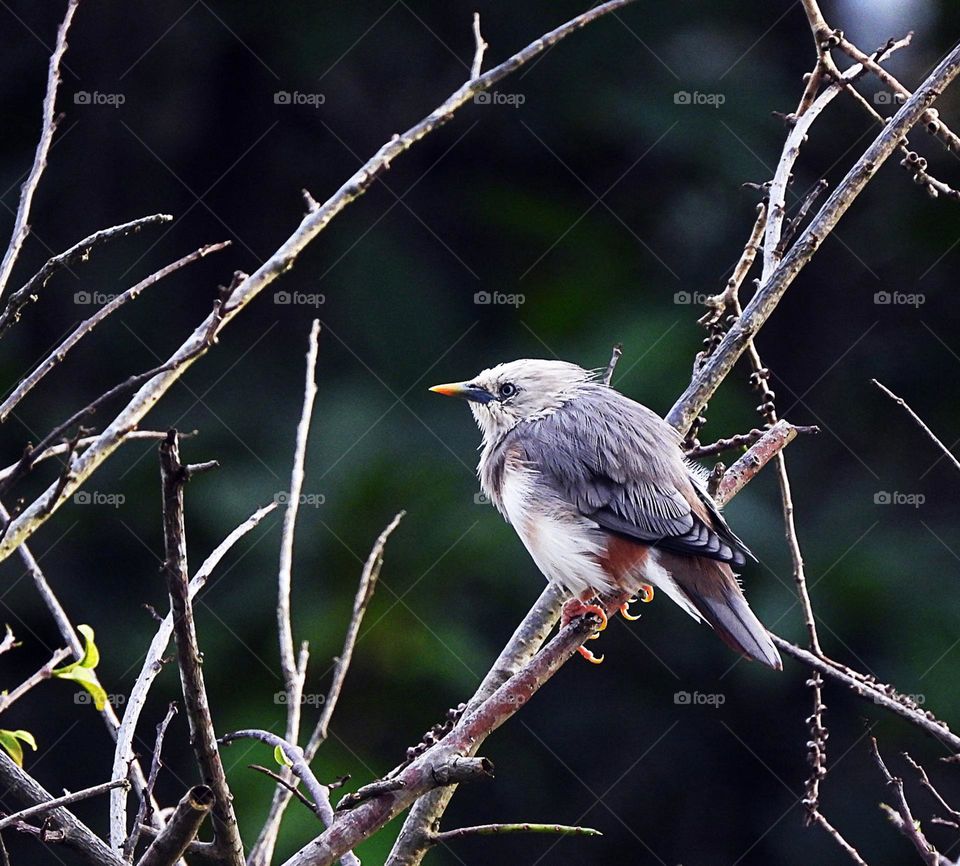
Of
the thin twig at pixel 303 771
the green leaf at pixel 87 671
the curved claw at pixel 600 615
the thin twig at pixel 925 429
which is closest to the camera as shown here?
the green leaf at pixel 87 671

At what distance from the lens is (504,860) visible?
5695 mm

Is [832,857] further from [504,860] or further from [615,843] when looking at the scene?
[504,860]

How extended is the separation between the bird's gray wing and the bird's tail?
53 mm

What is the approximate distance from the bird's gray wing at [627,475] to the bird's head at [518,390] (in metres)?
0.09

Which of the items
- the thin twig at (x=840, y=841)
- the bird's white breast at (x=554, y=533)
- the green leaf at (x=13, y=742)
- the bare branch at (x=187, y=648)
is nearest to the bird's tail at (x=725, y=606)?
the bird's white breast at (x=554, y=533)

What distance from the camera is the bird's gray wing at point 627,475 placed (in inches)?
117

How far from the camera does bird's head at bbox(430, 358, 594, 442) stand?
11.4 ft

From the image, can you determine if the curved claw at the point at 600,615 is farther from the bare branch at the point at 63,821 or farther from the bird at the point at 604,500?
the bare branch at the point at 63,821

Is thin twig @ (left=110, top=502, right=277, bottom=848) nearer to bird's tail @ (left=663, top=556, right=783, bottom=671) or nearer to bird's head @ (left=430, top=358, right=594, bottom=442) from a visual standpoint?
bird's tail @ (left=663, top=556, right=783, bottom=671)

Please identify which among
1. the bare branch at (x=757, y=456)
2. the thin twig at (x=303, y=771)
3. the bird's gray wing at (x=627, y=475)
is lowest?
the thin twig at (x=303, y=771)

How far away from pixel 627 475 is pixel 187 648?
74.7 inches

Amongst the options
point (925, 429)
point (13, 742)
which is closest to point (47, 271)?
point (13, 742)

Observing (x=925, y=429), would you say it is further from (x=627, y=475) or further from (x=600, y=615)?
(x=627, y=475)

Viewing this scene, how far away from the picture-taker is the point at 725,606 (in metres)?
2.80
